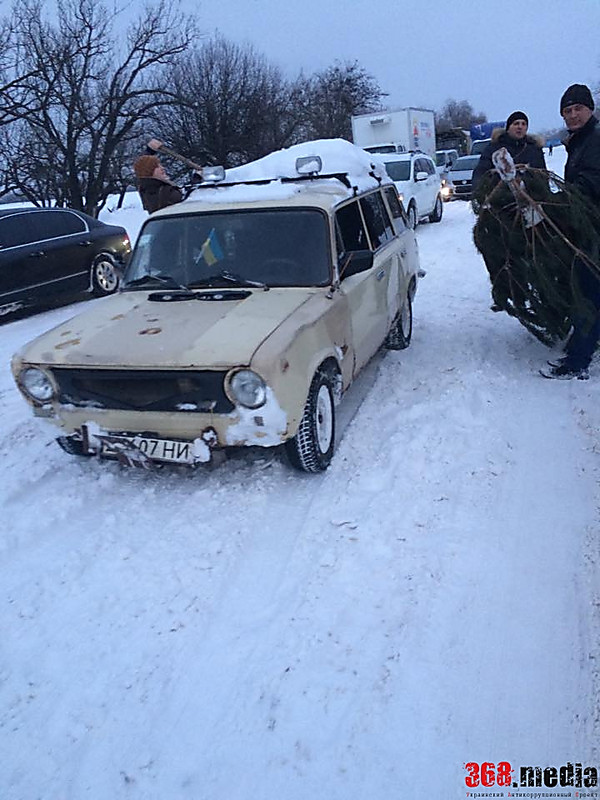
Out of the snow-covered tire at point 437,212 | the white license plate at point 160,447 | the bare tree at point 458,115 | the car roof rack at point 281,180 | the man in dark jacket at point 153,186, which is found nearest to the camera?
the white license plate at point 160,447

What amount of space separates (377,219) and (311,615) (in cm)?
404

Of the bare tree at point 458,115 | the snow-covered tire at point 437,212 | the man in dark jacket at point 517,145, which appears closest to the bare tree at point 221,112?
the snow-covered tire at point 437,212

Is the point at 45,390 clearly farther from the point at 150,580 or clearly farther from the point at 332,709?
the point at 332,709

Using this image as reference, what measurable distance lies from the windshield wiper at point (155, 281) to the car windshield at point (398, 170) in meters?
11.6

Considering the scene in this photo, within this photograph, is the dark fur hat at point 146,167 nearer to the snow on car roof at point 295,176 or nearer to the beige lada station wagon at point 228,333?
the snow on car roof at point 295,176

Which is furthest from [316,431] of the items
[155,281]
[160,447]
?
[155,281]

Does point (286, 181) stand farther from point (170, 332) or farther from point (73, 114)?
point (73, 114)

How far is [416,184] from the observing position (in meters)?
15.4

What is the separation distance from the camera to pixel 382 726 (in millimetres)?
2520

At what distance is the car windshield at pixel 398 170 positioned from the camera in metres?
15.4

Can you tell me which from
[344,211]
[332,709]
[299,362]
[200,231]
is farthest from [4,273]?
[332,709]

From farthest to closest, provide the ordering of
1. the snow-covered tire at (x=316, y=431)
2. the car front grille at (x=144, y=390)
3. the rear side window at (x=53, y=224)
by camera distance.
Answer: the rear side window at (x=53, y=224)
the snow-covered tire at (x=316, y=431)
the car front grille at (x=144, y=390)

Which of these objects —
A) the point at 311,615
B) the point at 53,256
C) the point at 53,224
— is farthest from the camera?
the point at 53,224

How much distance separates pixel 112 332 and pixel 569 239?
3.59 metres
